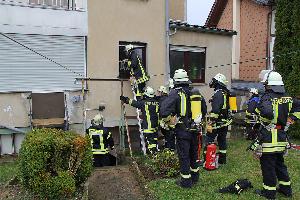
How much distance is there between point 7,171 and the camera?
7848 mm

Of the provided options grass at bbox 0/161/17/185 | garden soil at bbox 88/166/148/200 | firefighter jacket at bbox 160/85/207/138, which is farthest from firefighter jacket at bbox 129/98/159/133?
grass at bbox 0/161/17/185

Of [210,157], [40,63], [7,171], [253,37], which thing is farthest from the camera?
[253,37]

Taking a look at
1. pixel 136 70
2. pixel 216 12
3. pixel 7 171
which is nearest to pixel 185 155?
pixel 136 70

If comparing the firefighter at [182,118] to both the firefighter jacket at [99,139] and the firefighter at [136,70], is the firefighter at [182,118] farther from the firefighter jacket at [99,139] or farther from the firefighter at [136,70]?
the firefighter at [136,70]

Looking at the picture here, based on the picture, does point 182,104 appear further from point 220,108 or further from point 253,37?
point 253,37

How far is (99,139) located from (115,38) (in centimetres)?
288

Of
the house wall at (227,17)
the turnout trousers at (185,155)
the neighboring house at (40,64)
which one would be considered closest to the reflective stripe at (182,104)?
the turnout trousers at (185,155)

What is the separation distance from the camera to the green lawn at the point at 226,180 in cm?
654

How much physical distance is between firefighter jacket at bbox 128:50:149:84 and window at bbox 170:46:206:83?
6.19ft

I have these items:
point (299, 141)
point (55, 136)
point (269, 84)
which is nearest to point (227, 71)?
point (299, 141)

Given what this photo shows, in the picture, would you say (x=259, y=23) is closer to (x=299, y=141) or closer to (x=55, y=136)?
(x=299, y=141)

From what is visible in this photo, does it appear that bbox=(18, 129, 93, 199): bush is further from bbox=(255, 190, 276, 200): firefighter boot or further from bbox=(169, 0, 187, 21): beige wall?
bbox=(169, 0, 187, 21): beige wall

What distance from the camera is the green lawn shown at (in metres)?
6.54

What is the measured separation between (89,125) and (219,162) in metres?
3.51
